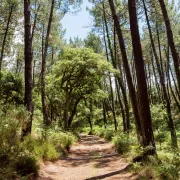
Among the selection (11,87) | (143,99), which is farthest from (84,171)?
(11,87)

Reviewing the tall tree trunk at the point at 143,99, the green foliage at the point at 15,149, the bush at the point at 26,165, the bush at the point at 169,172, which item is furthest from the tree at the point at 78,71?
the bush at the point at 169,172

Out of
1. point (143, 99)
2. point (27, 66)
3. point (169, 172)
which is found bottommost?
point (169, 172)

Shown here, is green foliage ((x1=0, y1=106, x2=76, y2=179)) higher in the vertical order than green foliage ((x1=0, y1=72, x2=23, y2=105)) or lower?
lower

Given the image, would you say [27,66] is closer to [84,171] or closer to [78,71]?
[84,171]

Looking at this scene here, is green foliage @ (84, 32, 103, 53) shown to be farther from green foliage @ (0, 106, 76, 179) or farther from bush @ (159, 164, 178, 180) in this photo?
bush @ (159, 164, 178, 180)

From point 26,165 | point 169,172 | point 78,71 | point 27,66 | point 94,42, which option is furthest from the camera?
point 94,42

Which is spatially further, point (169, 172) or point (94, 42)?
point (94, 42)

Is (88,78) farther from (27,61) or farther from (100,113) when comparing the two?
(100,113)

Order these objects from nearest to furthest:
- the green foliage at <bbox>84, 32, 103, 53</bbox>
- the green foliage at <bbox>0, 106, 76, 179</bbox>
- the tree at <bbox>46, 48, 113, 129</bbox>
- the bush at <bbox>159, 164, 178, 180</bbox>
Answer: the bush at <bbox>159, 164, 178, 180</bbox> < the green foliage at <bbox>0, 106, 76, 179</bbox> < the tree at <bbox>46, 48, 113, 129</bbox> < the green foliage at <bbox>84, 32, 103, 53</bbox>

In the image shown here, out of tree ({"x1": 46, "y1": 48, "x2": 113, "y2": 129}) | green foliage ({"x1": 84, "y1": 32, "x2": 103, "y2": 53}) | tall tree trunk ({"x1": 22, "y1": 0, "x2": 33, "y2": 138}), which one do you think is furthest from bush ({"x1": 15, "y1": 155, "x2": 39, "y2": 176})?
green foliage ({"x1": 84, "y1": 32, "x2": 103, "y2": 53})

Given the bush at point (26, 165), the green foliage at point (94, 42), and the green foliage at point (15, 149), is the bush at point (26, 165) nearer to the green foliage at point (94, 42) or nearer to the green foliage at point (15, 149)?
the green foliage at point (15, 149)

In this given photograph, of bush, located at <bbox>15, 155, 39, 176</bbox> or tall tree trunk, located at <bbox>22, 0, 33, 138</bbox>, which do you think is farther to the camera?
tall tree trunk, located at <bbox>22, 0, 33, 138</bbox>

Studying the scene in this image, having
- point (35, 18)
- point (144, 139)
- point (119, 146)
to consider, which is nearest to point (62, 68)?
point (35, 18)

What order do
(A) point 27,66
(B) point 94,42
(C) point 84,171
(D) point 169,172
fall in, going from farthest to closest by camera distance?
(B) point 94,42
(A) point 27,66
(C) point 84,171
(D) point 169,172
